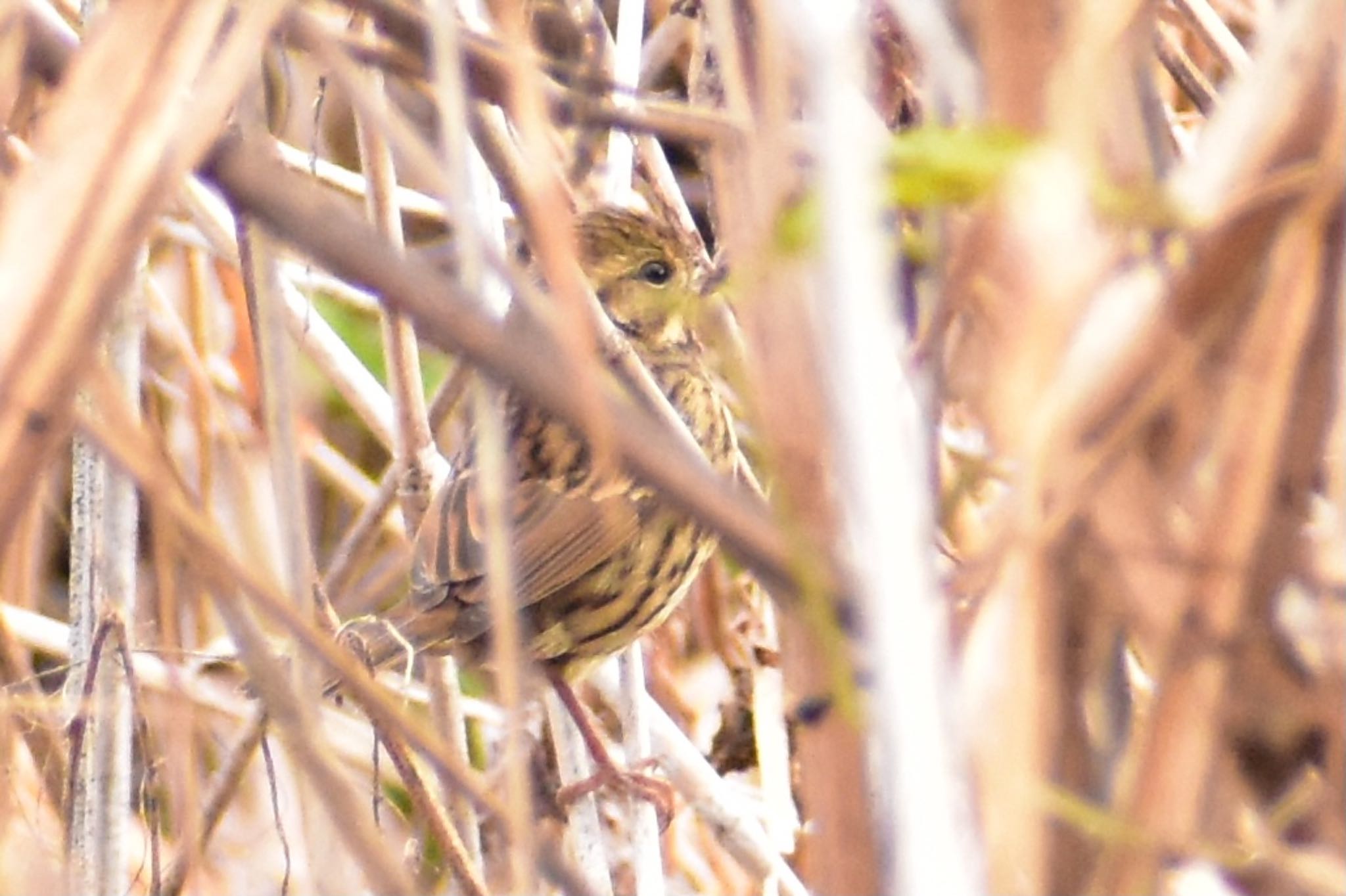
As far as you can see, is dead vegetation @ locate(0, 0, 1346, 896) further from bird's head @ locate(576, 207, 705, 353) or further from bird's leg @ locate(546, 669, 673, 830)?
bird's head @ locate(576, 207, 705, 353)

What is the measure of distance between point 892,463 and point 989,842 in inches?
7.4

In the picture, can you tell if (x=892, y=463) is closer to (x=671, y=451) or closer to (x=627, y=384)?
(x=671, y=451)

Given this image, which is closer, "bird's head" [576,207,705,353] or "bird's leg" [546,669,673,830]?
"bird's leg" [546,669,673,830]

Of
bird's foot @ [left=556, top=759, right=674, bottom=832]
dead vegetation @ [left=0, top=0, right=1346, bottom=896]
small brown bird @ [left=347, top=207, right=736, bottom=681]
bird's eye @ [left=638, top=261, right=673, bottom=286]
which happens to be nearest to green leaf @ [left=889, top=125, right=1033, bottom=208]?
dead vegetation @ [left=0, top=0, right=1346, bottom=896]

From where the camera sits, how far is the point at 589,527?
319cm

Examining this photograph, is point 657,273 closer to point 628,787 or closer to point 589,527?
point 589,527

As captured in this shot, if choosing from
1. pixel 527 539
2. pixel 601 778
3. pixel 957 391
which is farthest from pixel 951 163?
pixel 527 539

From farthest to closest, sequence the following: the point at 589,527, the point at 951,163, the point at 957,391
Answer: the point at 589,527, the point at 957,391, the point at 951,163

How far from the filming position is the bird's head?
2943mm

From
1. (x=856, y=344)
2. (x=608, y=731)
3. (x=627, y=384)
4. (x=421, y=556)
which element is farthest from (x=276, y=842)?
(x=856, y=344)

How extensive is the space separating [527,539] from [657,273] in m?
0.49

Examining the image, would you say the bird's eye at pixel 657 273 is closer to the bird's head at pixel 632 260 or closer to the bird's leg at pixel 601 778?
the bird's head at pixel 632 260

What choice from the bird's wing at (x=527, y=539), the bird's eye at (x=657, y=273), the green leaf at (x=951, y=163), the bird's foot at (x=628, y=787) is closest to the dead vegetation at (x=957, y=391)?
the green leaf at (x=951, y=163)

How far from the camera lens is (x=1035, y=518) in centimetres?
87
